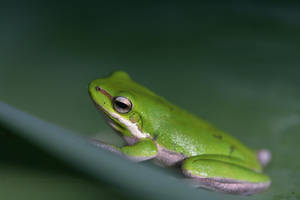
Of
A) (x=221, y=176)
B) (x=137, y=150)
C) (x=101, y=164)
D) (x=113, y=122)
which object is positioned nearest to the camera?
(x=101, y=164)

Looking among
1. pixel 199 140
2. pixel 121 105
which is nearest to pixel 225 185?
pixel 199 140

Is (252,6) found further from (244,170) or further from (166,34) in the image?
(244,170)

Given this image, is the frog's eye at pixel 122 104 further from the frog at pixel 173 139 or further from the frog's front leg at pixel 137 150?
the frog's front leg at pixel 137 150

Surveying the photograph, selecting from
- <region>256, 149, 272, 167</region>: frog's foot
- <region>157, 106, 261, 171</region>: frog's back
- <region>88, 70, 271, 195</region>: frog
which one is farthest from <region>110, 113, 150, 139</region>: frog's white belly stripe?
<region>256, 149, 272, 167</region>: frog's foot

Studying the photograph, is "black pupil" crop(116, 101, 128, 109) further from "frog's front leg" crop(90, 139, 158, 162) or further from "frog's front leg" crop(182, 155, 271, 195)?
"frog's front leg" crop(182, 155, 271, 195)

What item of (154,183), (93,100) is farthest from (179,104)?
(154,183)

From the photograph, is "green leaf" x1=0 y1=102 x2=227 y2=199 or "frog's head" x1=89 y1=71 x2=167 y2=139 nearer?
"green leaf" x1=0 y1=102 x2=227 y2=199

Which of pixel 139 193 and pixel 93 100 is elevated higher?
pixel 93 100

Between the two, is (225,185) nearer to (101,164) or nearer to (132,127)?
(132,127)
